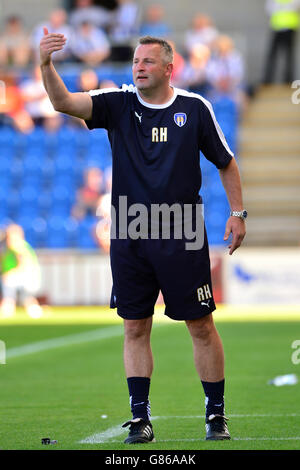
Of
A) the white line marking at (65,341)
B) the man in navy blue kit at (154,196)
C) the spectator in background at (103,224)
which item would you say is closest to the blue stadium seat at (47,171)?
the spectator in background at (103,224)

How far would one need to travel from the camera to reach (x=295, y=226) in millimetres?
22578

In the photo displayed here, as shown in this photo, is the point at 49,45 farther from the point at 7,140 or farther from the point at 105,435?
the point at 7,140

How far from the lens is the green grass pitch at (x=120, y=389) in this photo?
20.4 ft

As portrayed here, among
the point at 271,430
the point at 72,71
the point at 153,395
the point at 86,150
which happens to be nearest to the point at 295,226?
the point at 86,150

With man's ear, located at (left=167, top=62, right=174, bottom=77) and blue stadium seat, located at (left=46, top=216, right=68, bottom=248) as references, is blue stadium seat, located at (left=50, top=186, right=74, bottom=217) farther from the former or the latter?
man's ear, located at (left=167, top=62, right=174, bottom=77)

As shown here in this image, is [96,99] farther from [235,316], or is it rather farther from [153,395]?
[235,316]

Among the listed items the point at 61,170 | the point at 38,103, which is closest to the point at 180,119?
the point at 61,170

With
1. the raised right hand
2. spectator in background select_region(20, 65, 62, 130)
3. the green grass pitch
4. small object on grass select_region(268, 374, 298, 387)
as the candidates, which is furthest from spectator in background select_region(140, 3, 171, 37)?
the raised right hand

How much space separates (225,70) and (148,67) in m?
17.6

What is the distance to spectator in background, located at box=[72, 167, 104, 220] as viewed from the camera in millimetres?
22188

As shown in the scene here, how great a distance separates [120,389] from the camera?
8.80 m

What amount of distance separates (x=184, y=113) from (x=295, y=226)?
1666 centimetres

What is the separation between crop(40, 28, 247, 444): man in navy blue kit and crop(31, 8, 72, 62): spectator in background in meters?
17.8
